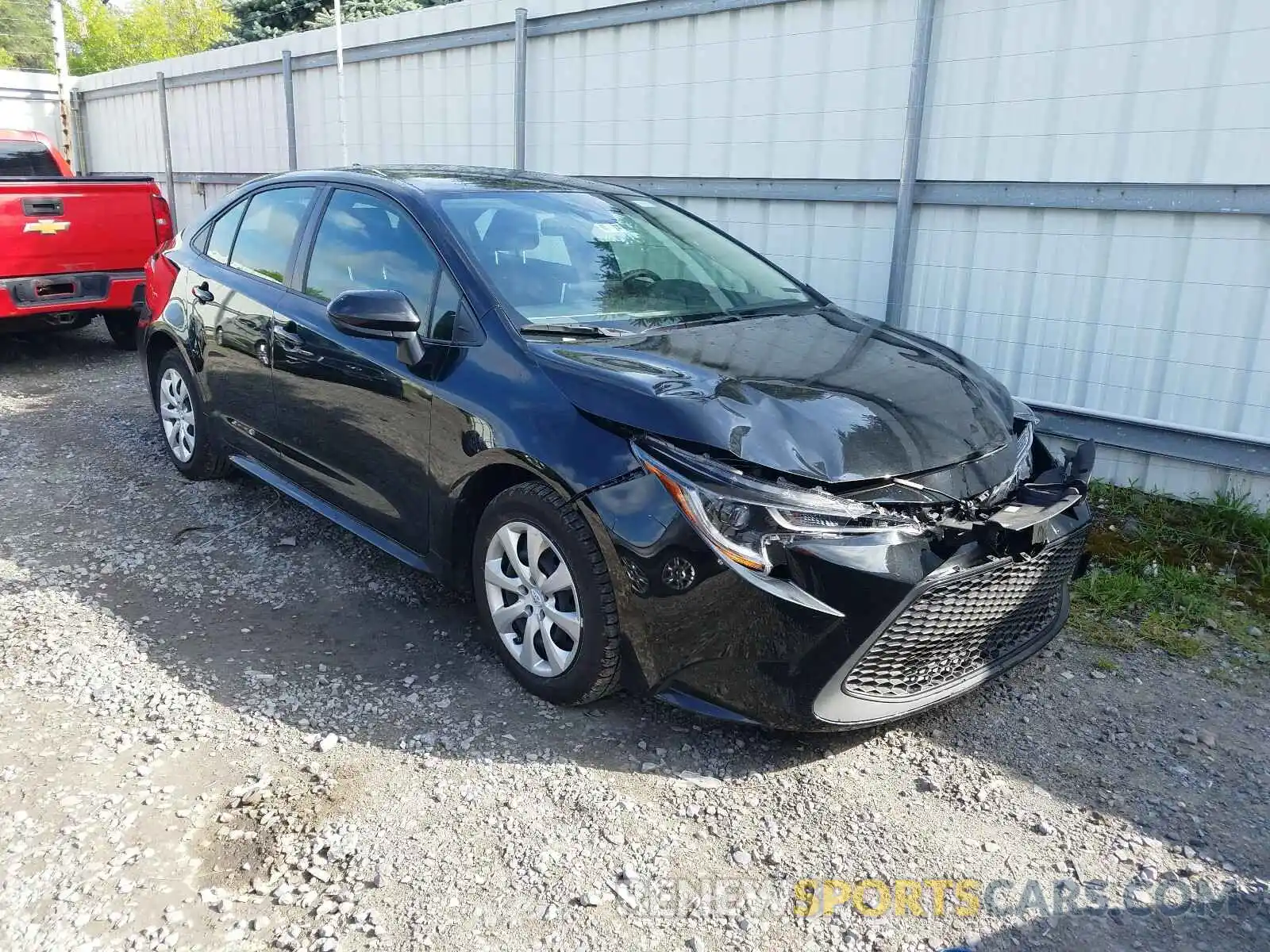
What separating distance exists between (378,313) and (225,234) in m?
2.10

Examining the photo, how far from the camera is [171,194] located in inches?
522

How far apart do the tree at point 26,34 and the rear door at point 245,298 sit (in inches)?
1636

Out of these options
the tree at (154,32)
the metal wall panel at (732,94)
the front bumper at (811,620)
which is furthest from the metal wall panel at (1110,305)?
the tree at (154,32)

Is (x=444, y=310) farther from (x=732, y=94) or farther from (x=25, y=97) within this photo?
(x=25, y=97)

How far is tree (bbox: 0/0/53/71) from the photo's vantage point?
38500mm

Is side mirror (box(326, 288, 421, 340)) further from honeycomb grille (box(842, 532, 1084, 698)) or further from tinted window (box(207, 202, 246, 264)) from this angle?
honeycomb grille (box(842, 532, 1084, 698))

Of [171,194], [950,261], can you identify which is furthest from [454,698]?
[171,194]

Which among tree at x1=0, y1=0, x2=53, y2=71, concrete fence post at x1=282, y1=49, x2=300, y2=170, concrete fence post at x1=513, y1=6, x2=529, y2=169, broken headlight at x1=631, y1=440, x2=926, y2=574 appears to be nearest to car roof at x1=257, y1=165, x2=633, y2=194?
broken headlight at x1=631, y1=440, x2=926, y2=574

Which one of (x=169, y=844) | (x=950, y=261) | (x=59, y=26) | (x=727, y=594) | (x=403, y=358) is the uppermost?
(x=59, y=26)

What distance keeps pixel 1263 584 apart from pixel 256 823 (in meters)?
4.07

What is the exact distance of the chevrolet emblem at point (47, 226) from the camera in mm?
7449

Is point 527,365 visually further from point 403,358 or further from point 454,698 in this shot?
point 454,698

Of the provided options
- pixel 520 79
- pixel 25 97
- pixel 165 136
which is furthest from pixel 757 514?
pixel 25 97

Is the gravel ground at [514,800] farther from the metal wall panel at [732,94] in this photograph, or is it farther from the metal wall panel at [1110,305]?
the metal wall panel at [732,94]
